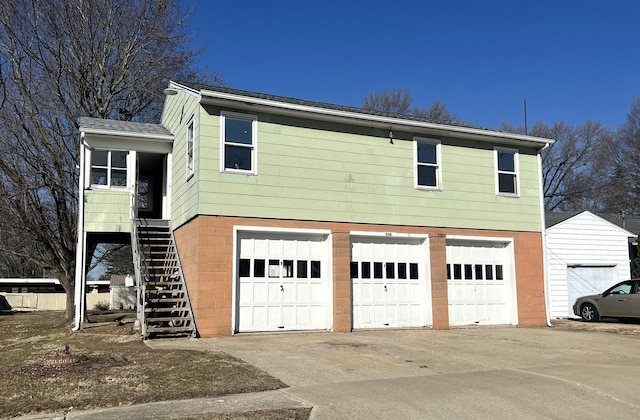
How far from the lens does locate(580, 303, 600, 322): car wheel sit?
19.0 metres

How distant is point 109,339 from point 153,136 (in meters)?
6.35

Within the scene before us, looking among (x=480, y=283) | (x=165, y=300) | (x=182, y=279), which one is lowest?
(x=165, y=300)

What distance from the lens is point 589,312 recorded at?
19.1m

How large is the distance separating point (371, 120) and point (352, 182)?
1.79 meters

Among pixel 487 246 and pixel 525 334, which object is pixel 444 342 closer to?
pixel 525 334

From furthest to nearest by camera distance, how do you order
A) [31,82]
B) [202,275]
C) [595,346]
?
[31,82], [202,275], [595,346]

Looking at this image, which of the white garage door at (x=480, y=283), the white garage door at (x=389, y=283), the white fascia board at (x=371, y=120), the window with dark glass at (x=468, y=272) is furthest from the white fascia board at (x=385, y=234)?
the white fascia board at (x=371, y=120)

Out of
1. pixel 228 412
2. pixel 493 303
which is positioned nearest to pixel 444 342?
pixel 493 303

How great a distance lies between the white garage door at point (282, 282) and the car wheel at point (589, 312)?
1001 centimetres

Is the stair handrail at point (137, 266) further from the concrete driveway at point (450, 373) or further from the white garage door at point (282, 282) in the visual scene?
the white garage door at point (282, 282)

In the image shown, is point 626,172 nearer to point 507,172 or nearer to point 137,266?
point 507,172

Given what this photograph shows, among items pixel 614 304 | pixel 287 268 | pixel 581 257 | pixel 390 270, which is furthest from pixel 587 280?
pixel 287 268

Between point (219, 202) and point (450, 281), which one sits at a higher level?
point (219, 202)

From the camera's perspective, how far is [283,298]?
14125 millimetres
